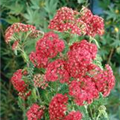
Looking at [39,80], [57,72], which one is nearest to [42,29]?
[39,80]

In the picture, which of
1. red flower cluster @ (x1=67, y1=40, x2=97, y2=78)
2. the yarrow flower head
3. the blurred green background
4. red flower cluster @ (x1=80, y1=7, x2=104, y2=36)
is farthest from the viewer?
the blurred green background

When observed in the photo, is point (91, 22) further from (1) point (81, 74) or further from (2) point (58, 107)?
(2) point (58, 107)

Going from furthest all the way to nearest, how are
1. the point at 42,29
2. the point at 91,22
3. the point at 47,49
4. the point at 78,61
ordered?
the point at 42,29 → the point at 91,22 → the point at 47,49 → the point at 78,61

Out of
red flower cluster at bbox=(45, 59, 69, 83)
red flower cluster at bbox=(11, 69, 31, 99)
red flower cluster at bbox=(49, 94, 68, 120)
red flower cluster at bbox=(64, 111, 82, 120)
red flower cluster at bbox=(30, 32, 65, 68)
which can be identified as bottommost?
red flower cluster at bbox=(64, 111, 82, 120)

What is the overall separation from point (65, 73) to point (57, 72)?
0.12ft

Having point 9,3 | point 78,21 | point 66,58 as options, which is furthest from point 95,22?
point 9,3

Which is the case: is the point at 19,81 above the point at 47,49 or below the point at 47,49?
below

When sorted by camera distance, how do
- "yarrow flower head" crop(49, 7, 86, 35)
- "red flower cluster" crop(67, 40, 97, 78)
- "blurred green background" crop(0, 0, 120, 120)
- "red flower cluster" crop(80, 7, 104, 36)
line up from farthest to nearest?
"blurred green background" crop(0, 0, 120, 120), "red flower cluster" crop(80, 7, 104, 36), "yarrow flower head" crop(49, 7, 86, 35), "red flower cluster" crop(67, 40, 97, 78)

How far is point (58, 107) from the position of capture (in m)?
2.09

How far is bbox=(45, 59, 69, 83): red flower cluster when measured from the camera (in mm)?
2053

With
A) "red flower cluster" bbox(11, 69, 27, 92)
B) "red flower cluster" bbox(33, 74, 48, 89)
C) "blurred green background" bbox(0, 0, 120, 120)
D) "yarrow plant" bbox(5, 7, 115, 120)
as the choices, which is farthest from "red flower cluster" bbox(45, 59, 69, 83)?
"blurred green background" bbox(0, 0, 120, 120)

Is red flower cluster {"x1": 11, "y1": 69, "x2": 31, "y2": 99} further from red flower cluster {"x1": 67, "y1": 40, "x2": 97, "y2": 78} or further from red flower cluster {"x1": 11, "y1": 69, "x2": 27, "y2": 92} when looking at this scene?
red flower cluster {"x1": 67, "y1": 40, "x2": 97, "y2": 78}

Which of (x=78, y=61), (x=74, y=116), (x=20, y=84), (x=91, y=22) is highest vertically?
(x=91, y=22)

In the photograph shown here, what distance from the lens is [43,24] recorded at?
10.1 ft
